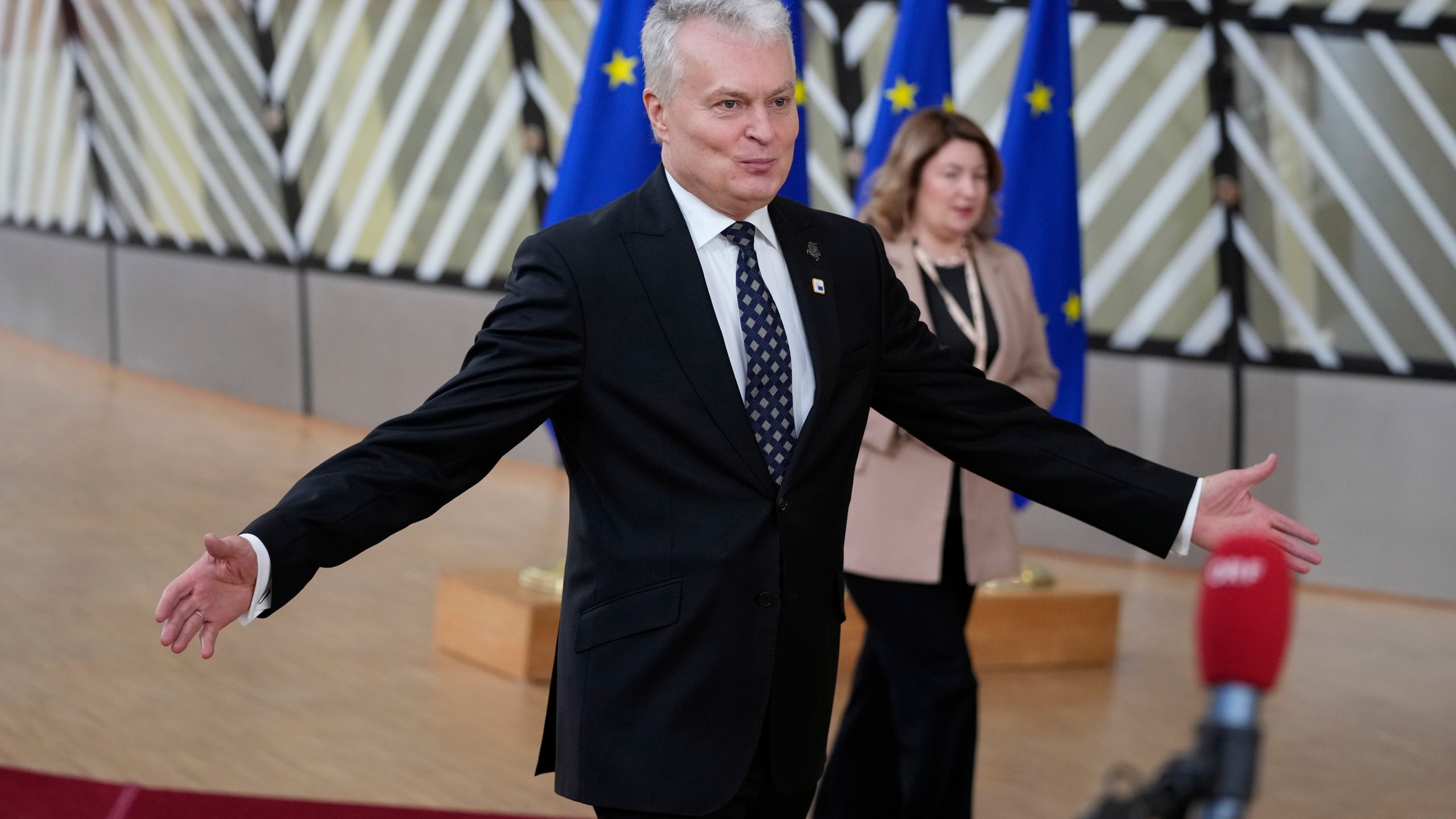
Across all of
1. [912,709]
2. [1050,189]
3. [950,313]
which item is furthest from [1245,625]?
[1050,189]

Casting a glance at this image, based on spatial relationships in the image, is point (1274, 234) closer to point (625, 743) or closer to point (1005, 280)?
point (1005, 280)

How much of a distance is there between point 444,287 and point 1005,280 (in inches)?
265

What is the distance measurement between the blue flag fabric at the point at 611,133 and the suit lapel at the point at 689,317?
268 cm

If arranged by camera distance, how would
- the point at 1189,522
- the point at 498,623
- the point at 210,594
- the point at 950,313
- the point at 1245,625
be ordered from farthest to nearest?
the point at 498,623 < the point at 950,313 < the point at 1189,522 < the point at 210,594 < the point at 1245,625

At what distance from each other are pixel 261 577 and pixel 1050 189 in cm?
450

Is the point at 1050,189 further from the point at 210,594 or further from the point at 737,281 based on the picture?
the point at 210,594

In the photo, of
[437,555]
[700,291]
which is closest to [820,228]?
[700,291]

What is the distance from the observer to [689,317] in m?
1.93

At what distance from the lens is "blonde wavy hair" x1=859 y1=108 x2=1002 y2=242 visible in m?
3.65

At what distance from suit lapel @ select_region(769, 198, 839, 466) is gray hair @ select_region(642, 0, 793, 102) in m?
0.23

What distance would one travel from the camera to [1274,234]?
24.7ft

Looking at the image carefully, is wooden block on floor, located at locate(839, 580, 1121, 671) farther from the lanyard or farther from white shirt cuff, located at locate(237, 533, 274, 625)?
white shirt cuff, located at locate(237, 533, 274, 625)

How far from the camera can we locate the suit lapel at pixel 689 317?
6.25ft

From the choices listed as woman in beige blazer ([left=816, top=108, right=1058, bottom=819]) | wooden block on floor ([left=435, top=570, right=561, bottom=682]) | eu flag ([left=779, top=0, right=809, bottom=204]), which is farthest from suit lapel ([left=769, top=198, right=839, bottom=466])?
wooden block on floor ([left=435, top=570, right=561, bottom=682])
